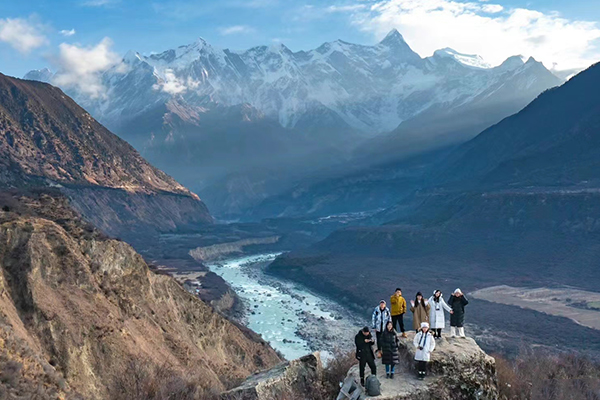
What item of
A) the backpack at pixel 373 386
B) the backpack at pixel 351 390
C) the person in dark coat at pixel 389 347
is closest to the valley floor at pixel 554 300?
the person in dark coat at pixel 389 347

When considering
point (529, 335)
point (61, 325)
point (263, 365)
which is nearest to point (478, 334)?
point (529, 335)

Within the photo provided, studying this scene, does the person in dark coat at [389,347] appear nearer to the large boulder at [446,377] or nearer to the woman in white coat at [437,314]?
the large boulder at [446,377]

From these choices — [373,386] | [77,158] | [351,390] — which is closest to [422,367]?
[373,386]

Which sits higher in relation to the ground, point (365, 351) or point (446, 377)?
point (365, 351)

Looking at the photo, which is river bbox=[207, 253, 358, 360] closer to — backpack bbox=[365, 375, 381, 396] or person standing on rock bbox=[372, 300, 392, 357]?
person standing on rock bbox=[372, 300, 392, 357]

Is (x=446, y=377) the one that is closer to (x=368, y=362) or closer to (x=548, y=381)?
(x=368, y=362)

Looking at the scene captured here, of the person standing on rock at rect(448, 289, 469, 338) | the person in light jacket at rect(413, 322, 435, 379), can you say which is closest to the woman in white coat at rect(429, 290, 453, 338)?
the person standing on rock at rect(448, 289, 469, 338)
